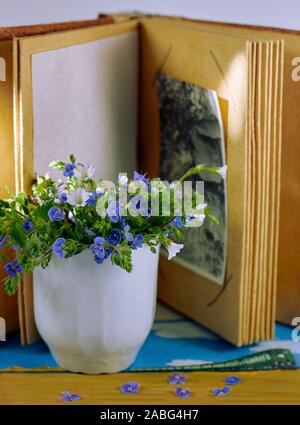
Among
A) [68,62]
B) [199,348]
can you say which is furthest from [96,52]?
[199,348]

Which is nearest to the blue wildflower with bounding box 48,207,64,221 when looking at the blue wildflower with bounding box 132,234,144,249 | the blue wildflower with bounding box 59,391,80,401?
the blue wildflower with bounding box 132,234,144,249

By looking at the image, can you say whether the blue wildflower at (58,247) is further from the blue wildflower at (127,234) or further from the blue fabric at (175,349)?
the blue fabric at (175,349)

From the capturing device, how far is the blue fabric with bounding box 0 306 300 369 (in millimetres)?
1243

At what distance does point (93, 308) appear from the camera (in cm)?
115

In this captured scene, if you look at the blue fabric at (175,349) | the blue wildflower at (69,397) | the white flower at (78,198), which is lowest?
the blue wildflower at (69,397)

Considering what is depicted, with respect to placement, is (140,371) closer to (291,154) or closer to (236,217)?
(236,217)

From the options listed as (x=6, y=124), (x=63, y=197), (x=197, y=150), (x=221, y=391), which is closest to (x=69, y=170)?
(x=63, y=197)

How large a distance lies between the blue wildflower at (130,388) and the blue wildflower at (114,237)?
0.21m

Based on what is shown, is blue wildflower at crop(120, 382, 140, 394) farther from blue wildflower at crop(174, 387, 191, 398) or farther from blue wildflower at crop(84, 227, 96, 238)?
blue wildflower at crop(84, 227, 96, 238)

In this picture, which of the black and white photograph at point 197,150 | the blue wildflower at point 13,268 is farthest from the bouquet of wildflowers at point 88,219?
the black and white photograph at point 197,150

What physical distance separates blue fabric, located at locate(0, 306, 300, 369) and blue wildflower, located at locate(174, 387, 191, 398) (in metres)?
0.08

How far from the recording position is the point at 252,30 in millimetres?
1294

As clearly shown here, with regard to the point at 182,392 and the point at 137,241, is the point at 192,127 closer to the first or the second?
the point at 137,241

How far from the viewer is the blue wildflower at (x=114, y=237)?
1102mm
